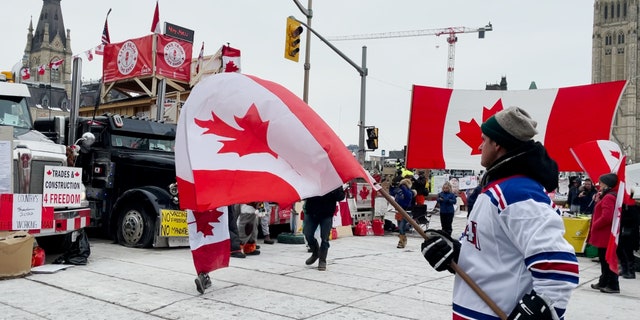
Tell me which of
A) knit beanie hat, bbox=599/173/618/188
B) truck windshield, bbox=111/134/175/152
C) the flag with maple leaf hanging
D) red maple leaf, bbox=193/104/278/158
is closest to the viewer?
red maple leaf, bbox=193/104/278/158

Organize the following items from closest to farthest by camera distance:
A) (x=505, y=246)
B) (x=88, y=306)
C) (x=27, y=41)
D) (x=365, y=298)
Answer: (x=505, y=246)
(x=88, y=306)
(x=365, y=298)
(x=27, y=41)

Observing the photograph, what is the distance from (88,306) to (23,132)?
4676 mm

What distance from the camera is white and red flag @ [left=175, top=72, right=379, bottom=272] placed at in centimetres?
461

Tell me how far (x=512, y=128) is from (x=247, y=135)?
9.42 ft

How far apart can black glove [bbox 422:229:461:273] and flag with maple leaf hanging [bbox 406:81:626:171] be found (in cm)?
733

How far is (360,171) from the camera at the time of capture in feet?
13.5

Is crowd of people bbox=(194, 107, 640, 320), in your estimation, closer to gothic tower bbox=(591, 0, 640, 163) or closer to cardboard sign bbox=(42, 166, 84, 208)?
cardboard sign bbox=(42, 166, 84, 208)

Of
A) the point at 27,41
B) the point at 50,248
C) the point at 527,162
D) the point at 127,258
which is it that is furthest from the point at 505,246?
the point at 27,41

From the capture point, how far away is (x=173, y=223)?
10.5 m

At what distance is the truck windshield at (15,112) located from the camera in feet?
31.0

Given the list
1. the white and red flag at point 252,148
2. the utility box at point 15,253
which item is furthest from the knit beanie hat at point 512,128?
the utility box at point 15,253

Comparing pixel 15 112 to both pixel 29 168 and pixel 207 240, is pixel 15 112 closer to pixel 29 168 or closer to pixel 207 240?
pixel 29 168

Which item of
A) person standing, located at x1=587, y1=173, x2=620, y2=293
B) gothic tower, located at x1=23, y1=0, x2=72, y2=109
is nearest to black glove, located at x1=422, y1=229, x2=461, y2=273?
person standing, located at x1=587, y1=173, x2=620, y2=293

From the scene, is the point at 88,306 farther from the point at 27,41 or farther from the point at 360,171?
the point at 27,41
